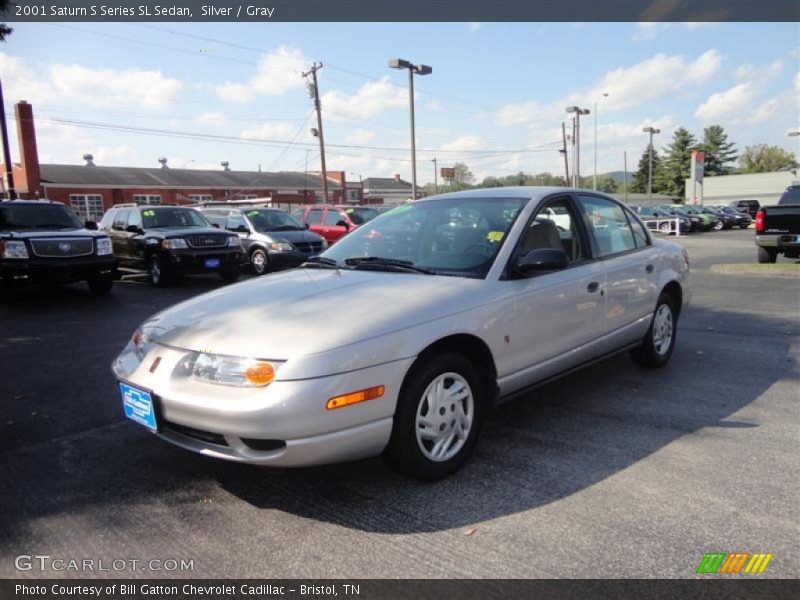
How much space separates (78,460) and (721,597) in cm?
354

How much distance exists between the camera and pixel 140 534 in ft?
9.20

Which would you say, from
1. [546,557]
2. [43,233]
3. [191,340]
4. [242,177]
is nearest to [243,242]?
[43,233]

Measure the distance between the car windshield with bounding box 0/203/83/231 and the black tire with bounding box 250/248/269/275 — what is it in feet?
13.1

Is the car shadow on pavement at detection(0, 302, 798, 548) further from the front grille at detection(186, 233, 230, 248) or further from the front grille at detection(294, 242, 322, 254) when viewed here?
the front grille at detection(294, 242, 322, 254)

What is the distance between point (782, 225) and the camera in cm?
1277

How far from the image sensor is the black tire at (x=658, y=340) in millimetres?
5199

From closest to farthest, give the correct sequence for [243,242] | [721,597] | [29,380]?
[721,597] → [29,380] → [243,242]

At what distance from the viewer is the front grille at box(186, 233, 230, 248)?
12031 millimetres

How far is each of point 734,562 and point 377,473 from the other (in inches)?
71.0

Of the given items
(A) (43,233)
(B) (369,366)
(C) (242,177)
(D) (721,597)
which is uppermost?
(C) (242,177)

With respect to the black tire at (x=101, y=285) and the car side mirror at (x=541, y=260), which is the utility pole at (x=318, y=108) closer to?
the black tire at (x=101, y=285)

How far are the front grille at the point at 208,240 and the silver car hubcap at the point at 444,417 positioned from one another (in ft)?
32.6

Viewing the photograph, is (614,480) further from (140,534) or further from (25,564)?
(25,564)

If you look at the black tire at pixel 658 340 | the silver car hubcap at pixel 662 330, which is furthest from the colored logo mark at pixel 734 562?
the silver car hubcap at pixel 662 330
